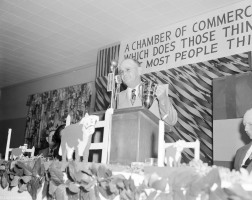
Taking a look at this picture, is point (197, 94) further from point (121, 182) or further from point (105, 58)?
point (121, 182)

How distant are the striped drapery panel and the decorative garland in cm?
343

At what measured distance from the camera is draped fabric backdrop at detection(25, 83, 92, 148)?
18.1 feet

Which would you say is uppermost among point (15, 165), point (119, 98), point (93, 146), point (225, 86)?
point (225, 86)

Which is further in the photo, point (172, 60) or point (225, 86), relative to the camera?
point (172, 60)

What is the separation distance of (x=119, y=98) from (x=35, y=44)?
3.19 metres

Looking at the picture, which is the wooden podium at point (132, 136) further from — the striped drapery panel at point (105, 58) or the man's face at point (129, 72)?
the striped drapery panel at point (105, 58)

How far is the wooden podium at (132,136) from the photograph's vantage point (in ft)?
4.67

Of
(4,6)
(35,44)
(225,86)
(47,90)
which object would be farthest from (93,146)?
(47,90)

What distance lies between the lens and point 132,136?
57.4 inches

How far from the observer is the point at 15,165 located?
1.63 m

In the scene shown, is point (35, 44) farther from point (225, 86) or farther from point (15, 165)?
point (15, 165)

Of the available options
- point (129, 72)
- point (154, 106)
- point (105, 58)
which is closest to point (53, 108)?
point (105, 58)

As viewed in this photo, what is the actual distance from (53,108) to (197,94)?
3.61m

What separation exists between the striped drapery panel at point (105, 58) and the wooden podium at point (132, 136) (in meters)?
3.35
